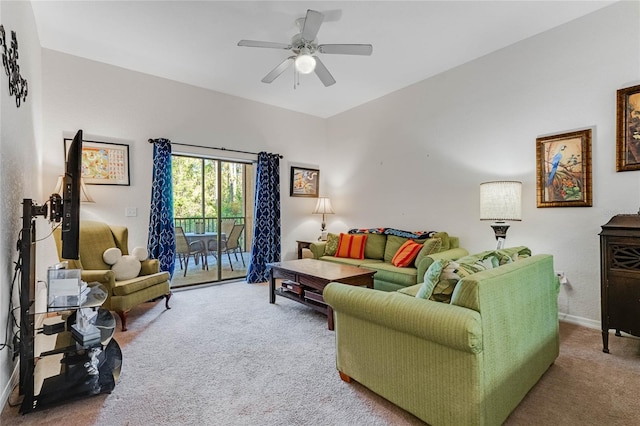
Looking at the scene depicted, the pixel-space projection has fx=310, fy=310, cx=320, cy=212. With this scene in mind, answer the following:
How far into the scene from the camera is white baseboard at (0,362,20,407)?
176 cm

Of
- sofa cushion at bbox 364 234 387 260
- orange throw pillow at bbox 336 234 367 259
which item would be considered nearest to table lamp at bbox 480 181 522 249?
sofa cushion at bbox 364 234 387 260

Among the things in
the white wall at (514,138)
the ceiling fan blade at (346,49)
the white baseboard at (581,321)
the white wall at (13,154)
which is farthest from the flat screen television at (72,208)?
the white baseboard at (581,321)

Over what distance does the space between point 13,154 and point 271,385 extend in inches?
90.3

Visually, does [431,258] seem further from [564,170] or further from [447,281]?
[447,281]

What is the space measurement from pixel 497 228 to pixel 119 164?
4409 millimetres

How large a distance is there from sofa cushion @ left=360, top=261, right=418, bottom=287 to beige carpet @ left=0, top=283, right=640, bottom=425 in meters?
1.06

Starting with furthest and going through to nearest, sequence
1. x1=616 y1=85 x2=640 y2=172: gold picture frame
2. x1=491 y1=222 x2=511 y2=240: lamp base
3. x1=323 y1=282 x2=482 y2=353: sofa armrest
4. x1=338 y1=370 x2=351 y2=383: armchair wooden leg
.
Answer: x1=491 y1=222 x2=511 y2=240: lamp base → x1=616 y1=85 x2=640 y2=172: gold picture frame → x1=338 y1=370 x2=351 y2=383: armchair wooden leg → x1=323 y1=282 x2=482 y2=353: sofa armrest

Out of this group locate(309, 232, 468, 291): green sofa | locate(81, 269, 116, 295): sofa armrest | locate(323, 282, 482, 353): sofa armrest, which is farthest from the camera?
locate(309, 232, 468, 291): green sofa

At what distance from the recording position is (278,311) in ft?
11.2

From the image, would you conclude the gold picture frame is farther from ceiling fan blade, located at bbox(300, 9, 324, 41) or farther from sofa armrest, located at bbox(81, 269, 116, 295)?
sofa armrest, located at bbox(81, 269, 116, 295)

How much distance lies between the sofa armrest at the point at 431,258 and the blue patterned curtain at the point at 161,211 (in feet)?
10.3

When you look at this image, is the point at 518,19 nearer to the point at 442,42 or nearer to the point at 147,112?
the point at 442,42

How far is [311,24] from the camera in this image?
2541 mm

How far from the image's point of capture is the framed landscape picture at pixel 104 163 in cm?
364
